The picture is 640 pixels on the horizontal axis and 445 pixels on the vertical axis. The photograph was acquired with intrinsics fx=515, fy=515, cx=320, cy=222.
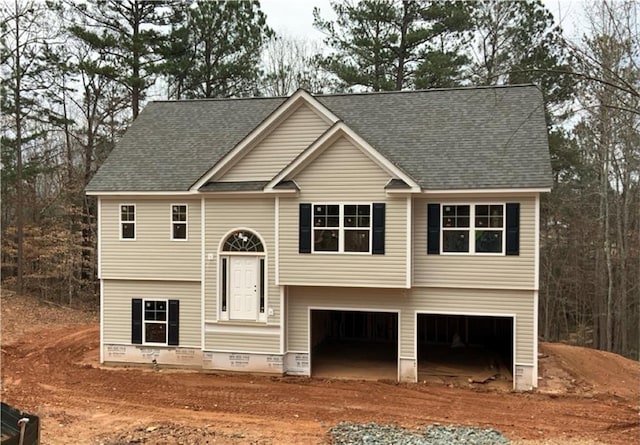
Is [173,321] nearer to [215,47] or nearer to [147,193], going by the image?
[147,193]

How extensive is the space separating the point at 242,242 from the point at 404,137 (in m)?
5.63

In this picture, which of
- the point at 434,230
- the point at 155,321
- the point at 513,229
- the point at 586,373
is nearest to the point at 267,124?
the point at 434,230

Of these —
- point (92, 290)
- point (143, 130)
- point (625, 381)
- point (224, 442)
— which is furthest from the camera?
point (92, 290)

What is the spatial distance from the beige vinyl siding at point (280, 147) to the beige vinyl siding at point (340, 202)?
939mm

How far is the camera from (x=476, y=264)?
13148 mm

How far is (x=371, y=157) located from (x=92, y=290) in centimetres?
1925

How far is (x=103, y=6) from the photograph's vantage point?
2475 cm

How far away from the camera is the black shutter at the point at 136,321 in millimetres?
15062

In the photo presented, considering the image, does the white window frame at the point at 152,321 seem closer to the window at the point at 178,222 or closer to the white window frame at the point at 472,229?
the window at the point at 178,222

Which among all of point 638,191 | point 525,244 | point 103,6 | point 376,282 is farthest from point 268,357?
point 103,6

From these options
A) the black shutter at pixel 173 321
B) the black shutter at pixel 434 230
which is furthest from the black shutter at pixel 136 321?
the black shutter at pixel 434 230

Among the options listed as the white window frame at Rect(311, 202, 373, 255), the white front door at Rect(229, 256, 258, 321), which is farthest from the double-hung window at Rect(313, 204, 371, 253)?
the white front door at Rect(229, 256, 258, 321)

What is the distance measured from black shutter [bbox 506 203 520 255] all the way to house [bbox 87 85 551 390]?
34 mm

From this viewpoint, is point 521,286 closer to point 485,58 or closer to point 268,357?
point 268,357
